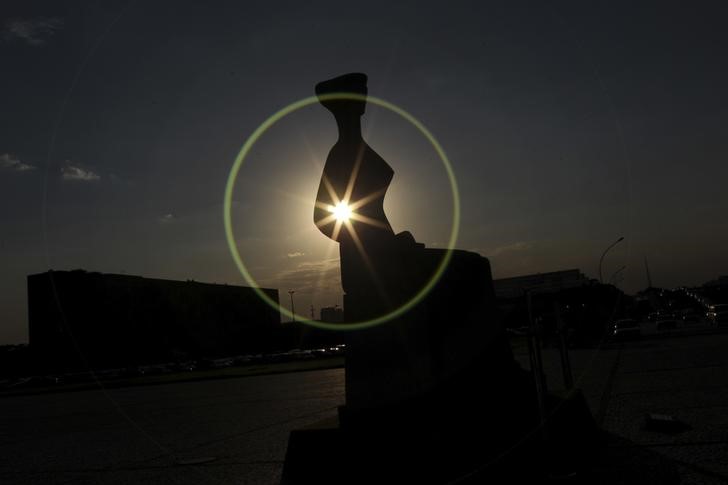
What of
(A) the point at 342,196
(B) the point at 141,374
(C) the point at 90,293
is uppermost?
(C) the point at 90,293

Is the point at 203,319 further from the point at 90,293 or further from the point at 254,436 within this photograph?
the point at 254,436

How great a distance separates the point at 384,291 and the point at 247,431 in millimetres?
6567

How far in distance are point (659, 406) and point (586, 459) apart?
3.89 metres

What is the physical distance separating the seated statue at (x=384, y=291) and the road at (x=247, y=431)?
80.1 inches

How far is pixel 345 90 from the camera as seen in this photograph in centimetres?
620

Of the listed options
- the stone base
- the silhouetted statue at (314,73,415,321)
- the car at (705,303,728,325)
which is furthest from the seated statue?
the car at (705,303,728,325)

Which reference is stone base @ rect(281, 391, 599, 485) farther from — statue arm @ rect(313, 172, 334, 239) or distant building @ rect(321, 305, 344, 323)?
distant building @ rect(321, 305, 344, 323)

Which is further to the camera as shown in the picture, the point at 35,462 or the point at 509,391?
the point at 35,462

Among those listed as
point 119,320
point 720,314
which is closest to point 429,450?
point 720,314

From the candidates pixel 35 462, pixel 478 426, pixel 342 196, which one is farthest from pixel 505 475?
pixel 35 462

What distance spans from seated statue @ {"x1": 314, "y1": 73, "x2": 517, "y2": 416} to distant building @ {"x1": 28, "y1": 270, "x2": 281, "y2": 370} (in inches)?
2447

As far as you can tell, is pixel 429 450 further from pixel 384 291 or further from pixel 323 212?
pixel 323 212

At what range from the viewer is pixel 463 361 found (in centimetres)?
600

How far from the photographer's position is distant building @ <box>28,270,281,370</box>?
62406 millimetres
